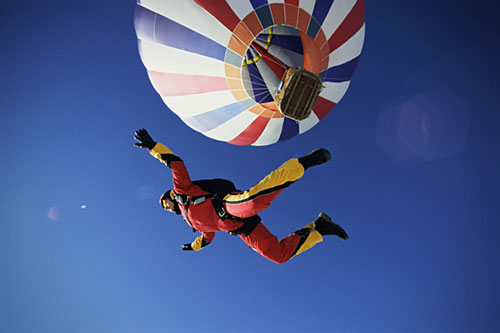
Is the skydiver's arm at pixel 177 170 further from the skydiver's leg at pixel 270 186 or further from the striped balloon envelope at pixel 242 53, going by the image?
the striped balloon envelope at pixel 242 53

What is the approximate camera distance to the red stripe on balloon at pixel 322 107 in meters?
3.68

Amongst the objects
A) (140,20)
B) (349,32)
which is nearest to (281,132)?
(349,32)

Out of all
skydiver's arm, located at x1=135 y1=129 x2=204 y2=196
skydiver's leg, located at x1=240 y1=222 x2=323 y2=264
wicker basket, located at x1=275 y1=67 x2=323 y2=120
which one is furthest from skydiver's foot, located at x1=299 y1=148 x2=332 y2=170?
skydiver's arm, located at x1=135 y1=129 x2=204 y2=196

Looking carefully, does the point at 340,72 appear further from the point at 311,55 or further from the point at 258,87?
the point at 258,87

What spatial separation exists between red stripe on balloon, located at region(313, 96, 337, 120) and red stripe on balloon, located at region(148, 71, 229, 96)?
1313 millimetres

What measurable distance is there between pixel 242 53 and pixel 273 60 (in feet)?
1.85

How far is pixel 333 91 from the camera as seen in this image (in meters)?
3.68

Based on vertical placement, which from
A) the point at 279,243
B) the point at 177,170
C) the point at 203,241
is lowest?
the point at 279,243

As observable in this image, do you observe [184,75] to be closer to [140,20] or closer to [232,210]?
[140,20]

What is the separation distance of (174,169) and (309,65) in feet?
6.27

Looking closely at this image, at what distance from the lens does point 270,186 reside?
1997 millimetres

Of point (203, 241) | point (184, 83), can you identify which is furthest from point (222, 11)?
point (203, 241)

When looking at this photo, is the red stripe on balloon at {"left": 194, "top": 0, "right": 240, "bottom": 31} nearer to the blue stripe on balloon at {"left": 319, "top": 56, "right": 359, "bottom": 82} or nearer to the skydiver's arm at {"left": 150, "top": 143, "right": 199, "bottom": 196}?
the blue stripe on balloon at {"left": 319, "top": 56, "right": 359, "bottom": 82}

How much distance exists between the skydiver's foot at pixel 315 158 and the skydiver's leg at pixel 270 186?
0.04 metres
